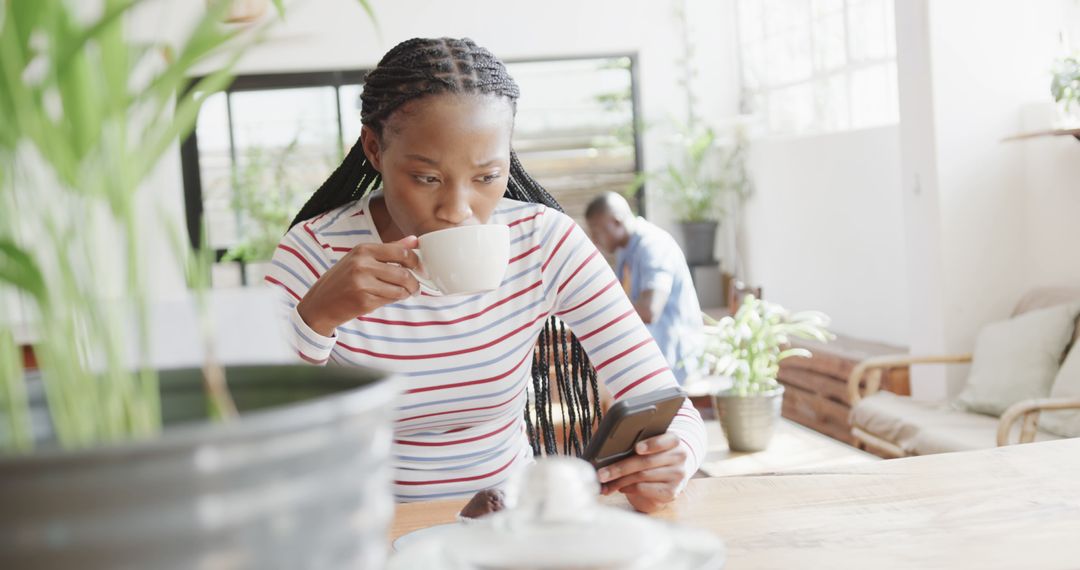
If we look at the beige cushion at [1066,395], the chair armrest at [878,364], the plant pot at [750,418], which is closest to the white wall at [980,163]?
the chair armrest at [878,364]

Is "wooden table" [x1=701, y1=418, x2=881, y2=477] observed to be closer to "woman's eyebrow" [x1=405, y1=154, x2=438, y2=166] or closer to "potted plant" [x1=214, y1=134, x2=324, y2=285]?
"woman's eyebrow" [x1=405, y1=154, x2=438, y2=166]

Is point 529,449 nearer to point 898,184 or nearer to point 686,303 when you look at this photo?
point 686,303

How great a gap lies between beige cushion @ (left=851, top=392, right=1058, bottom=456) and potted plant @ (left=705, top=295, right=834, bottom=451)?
1.18ft

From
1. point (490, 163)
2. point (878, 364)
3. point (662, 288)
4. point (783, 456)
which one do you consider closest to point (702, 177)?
point (662, 288)

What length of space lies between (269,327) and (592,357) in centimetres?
41

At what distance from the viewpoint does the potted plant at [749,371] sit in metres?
3.65

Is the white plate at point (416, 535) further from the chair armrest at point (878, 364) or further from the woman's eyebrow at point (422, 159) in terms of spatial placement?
the chair armrest at point (878, 364)

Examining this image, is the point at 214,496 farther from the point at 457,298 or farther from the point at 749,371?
the point at 749,371

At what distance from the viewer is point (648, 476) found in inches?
41.9

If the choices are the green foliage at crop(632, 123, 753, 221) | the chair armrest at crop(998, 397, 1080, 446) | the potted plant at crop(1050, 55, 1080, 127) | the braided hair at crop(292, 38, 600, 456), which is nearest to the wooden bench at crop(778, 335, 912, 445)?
the potted plant at crop(1050, 55, 1080, 127)

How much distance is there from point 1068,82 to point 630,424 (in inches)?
123

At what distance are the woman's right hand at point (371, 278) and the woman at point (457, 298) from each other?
7 centimetres

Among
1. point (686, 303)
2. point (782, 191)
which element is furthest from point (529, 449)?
point (782, 191)

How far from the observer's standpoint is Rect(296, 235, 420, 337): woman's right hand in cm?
113
